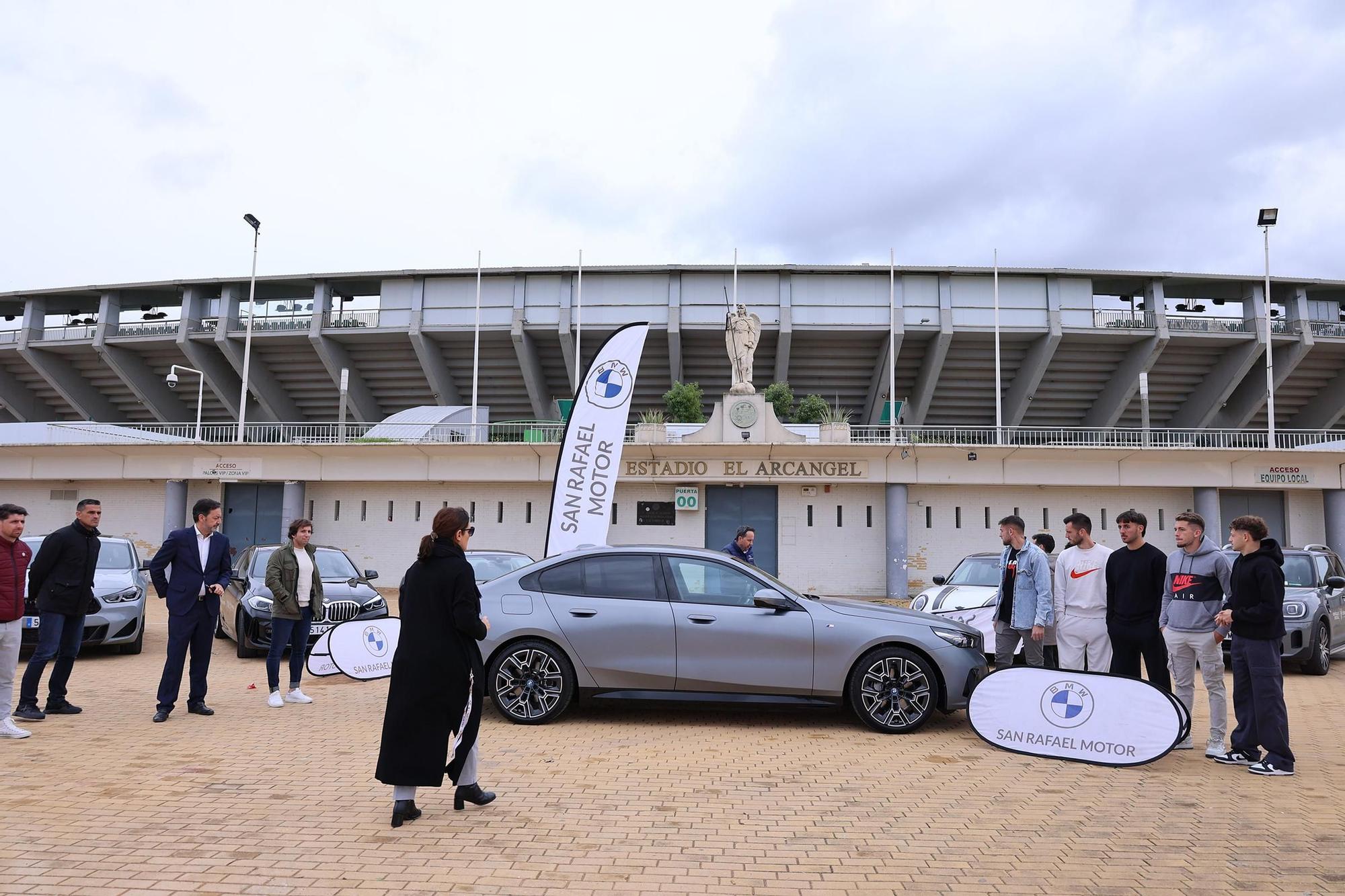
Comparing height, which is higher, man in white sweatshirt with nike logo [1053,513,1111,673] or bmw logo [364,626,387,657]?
man in white sweatshirt with nike logo [1053,513,1111,673]

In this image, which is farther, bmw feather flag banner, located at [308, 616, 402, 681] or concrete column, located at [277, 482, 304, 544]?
concrete column, located at [277, 482, 304, 544]

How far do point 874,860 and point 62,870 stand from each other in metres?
3.81

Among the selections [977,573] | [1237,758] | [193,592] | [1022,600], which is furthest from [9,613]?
[977,573]

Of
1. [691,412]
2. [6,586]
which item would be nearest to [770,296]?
[691,412]

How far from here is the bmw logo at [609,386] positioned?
38.9ft

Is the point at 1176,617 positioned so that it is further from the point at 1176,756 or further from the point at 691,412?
the point at 691,412

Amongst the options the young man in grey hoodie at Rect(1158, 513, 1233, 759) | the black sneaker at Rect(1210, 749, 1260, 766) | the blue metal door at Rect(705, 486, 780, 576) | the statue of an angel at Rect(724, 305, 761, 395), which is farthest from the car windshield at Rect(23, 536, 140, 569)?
the statue of an angel at Rect(724, 305, 761, 395)

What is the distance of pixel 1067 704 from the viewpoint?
6324 mm

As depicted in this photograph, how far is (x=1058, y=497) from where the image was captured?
23172mm

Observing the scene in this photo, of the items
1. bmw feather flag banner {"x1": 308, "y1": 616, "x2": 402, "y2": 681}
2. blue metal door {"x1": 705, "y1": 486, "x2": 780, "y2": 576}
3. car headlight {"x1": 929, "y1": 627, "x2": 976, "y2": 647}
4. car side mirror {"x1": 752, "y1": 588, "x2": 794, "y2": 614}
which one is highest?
blue metal door {"x1": 705, "y1": 486, "x2": 780, "y2": 576}

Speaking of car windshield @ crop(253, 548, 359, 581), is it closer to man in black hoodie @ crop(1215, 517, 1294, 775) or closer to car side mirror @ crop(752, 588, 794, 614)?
car side mirror @ crop(752, 588, 794, 614)

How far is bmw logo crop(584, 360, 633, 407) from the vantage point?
1187cm

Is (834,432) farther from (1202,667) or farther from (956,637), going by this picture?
(1202,667)

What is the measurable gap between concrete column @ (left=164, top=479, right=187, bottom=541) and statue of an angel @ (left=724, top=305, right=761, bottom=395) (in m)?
16.2
